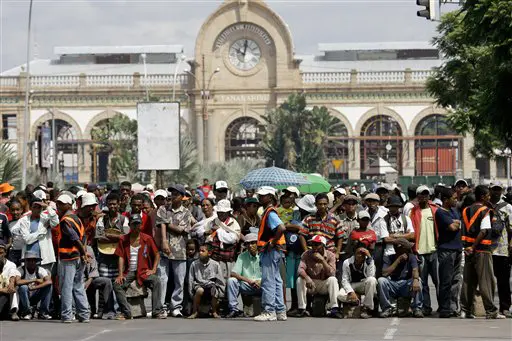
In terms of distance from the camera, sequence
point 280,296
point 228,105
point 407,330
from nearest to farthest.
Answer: point 407,330
point 280,296
point 228,105

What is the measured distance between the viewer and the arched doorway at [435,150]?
86.4m

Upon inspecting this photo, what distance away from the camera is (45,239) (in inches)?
738

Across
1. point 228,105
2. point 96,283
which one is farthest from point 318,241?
point 228,105

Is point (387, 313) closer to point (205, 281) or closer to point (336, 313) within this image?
point (336, 313)

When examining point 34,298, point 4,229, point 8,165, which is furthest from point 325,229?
point 8,165

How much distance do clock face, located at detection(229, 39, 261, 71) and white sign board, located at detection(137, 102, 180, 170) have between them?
53893 millimetres

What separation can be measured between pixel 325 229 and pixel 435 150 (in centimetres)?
6781

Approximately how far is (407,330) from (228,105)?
7087 centimetres

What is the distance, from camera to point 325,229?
19.0m

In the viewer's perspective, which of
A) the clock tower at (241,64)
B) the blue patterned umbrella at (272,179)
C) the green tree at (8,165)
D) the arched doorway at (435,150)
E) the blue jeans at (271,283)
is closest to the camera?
the blue jeans at (271,283)

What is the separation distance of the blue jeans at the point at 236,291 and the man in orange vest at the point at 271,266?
447 millimetres

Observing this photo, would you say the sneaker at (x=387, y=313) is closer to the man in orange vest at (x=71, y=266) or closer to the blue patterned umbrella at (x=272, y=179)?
the man in orange vest at (x=71, y=266)

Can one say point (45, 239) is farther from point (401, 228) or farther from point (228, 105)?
point (228, 105)

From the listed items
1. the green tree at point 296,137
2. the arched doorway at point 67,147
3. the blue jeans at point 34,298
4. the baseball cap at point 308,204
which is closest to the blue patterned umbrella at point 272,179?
the baseball cap at point 308,204
